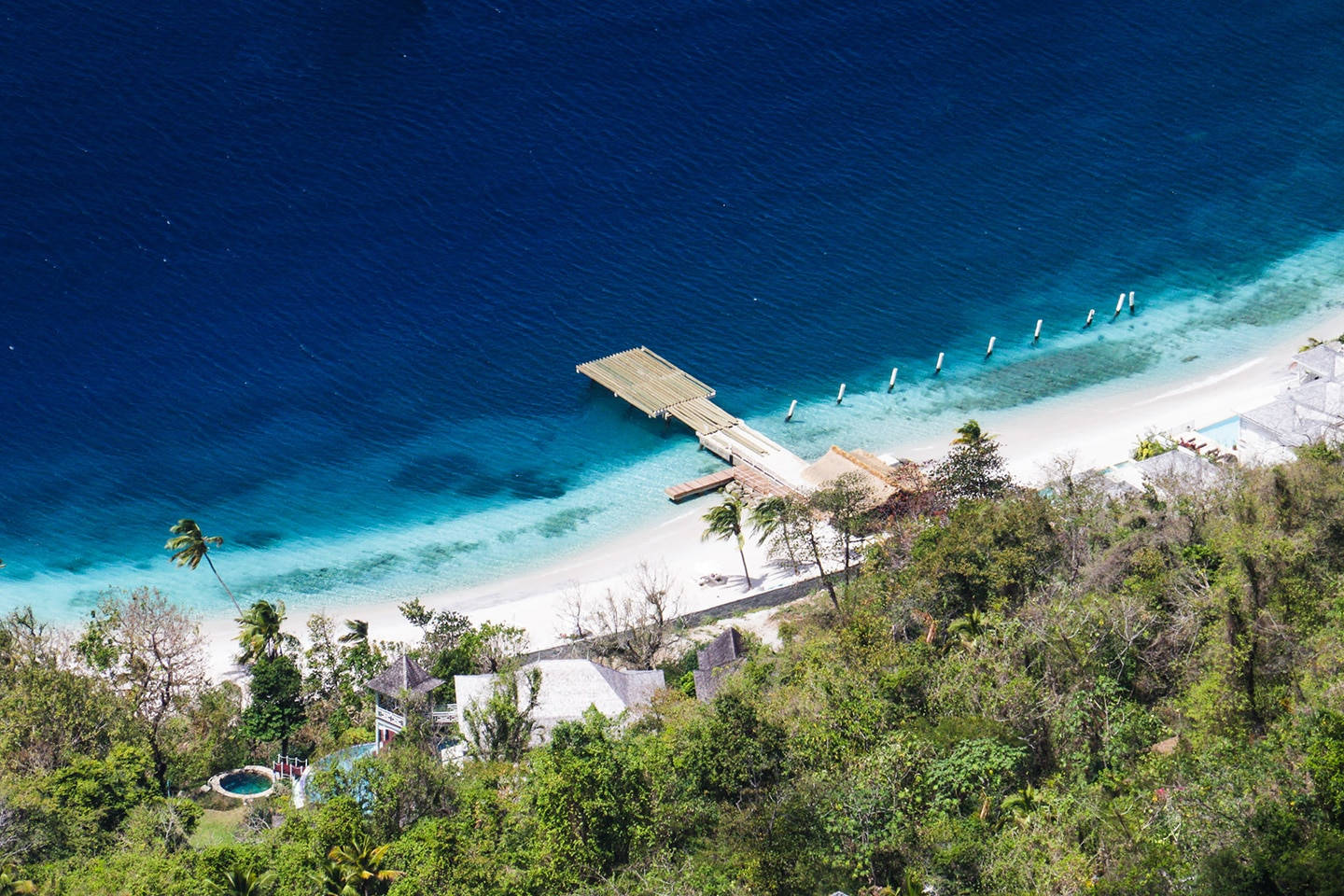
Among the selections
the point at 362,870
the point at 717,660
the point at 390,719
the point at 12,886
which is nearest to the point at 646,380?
the point at 717,660

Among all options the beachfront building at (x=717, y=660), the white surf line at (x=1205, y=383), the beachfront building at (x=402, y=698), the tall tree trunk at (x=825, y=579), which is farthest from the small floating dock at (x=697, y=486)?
the white surf line at (x=1205, y=383)

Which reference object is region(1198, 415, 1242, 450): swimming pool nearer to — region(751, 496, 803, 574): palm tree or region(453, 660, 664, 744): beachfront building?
region(751, 496, 803, 574): palm tree

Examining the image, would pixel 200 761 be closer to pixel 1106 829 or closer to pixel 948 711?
pixel 948 711

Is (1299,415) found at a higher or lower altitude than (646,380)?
lower

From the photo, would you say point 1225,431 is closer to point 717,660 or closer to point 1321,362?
point 1321,362

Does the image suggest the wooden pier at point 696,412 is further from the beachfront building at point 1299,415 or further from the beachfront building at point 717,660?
the beachfront building at point 1299,415

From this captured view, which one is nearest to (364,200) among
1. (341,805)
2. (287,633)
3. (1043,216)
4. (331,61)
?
(331,61)

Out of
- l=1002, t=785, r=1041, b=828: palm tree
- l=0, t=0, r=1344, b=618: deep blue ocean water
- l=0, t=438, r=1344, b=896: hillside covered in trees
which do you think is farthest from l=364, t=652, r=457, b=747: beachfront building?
l=1002, t=785, r=1041, b=828: palm tree

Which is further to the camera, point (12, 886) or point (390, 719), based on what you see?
point (390, 719)
